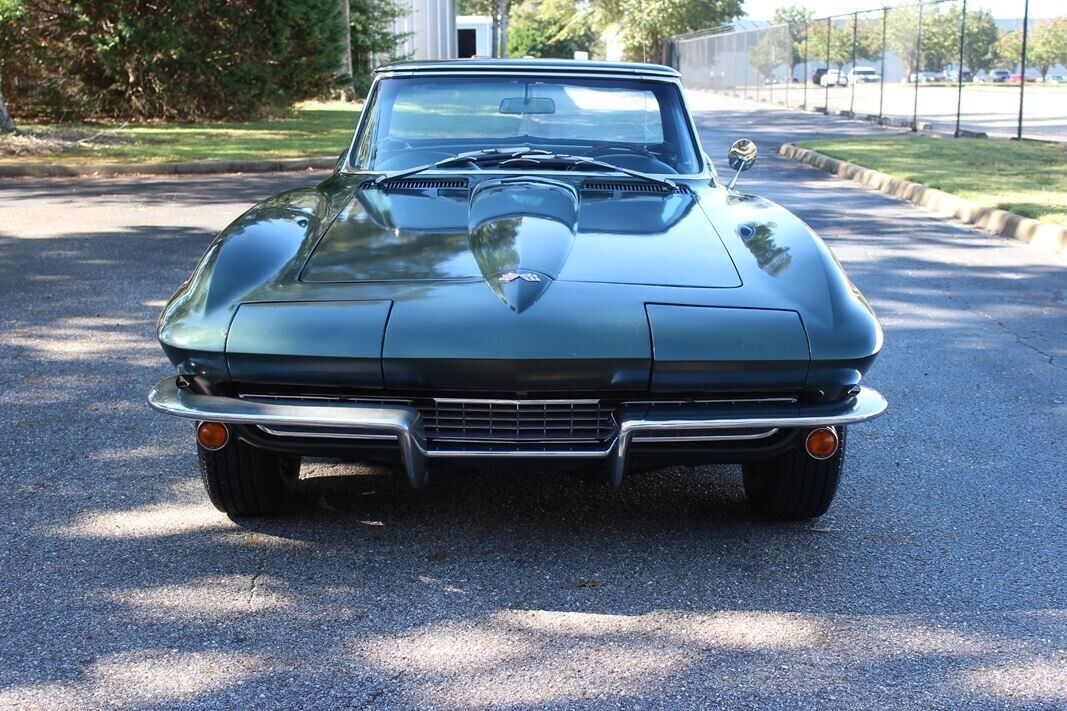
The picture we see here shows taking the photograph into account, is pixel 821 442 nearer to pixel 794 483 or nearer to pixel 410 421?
pixel 794 483

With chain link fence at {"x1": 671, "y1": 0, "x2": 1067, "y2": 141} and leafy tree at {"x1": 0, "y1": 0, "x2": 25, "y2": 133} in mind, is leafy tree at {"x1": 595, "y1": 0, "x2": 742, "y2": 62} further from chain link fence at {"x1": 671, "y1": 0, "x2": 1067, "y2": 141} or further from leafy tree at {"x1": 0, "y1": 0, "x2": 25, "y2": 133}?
leafy tree at {"x1": 0, "y1": 0, "x2": 25, "y2": 133}

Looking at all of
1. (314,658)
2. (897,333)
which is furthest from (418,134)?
(897,333)

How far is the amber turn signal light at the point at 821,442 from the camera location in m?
3.28

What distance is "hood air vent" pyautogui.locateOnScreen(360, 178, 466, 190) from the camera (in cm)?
416

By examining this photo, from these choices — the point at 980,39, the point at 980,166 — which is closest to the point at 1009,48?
the point at 980,39

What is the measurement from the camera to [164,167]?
1367 centimetres

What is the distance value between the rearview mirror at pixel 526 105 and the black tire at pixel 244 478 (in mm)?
1834

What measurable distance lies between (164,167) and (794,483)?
1165cm

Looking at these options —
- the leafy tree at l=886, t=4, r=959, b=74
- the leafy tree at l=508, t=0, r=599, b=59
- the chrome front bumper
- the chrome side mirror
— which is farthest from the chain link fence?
the leafy tree at l=508, t=0, r=599, b=59

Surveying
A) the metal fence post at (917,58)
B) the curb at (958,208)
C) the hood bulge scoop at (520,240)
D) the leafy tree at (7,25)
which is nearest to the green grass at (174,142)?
the leafy tree at (7,25)

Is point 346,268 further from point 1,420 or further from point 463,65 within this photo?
point 1,420

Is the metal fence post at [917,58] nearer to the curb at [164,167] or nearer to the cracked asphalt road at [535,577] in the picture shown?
the curb at [164,167]

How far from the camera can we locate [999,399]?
5.12 meters

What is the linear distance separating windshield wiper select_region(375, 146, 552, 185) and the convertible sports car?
0.67m
